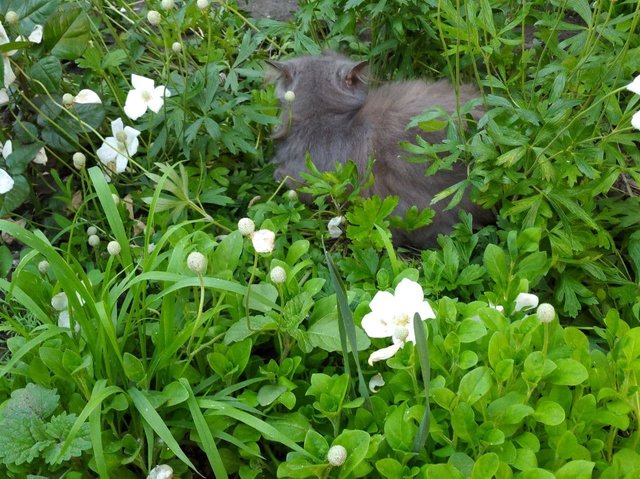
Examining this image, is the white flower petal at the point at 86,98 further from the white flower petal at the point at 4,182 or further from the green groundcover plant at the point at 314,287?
the white flower petal at the point at 4,182

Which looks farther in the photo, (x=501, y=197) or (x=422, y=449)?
(x=501, y=197)

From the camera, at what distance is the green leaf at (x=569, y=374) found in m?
1.35

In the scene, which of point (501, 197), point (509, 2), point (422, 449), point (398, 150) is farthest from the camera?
point (509, 2)

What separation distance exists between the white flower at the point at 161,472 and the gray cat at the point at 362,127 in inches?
41.2

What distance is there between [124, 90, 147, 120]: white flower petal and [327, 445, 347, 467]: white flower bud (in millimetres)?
1170

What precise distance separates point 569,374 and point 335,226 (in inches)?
39.1

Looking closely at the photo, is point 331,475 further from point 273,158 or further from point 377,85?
point 377,85

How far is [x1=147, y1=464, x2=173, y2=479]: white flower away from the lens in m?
1.42

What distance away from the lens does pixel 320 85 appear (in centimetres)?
250

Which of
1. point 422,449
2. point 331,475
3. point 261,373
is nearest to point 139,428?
point 261,373

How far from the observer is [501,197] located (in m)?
1.95

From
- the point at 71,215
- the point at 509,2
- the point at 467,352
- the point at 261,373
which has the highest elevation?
the point at 509,2

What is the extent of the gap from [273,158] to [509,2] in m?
0.92

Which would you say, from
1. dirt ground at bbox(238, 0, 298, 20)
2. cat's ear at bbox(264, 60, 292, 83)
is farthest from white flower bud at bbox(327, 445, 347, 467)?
dirt ground at bbox(238, 0, 298, 20)
